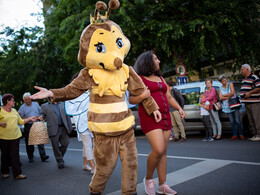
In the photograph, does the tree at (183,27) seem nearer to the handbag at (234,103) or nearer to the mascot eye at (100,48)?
the handbag at (234,103)

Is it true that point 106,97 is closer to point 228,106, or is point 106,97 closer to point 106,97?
point 106,97

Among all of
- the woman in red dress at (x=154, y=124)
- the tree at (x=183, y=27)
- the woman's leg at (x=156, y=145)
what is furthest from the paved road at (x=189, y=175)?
the tree at (x=183, y=27)

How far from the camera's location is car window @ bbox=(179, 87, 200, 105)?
998 cm

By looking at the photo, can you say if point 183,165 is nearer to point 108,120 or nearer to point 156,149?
point 156,149

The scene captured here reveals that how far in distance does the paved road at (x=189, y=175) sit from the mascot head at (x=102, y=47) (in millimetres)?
1983

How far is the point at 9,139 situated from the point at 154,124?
154 inches

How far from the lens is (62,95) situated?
133 inches

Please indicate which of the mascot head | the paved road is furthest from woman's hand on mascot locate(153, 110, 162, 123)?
the paved road

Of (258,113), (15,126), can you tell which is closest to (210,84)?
(258,113)

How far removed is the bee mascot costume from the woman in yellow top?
3400 millimetres

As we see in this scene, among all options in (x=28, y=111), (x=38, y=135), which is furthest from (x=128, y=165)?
(x=28, y=111)

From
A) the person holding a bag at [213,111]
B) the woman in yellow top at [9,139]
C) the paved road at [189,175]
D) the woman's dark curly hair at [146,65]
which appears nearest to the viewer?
the woman's dark curly hair at [146,65]

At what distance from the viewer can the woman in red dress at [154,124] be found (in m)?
3.81

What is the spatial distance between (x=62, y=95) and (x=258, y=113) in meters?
6.42
